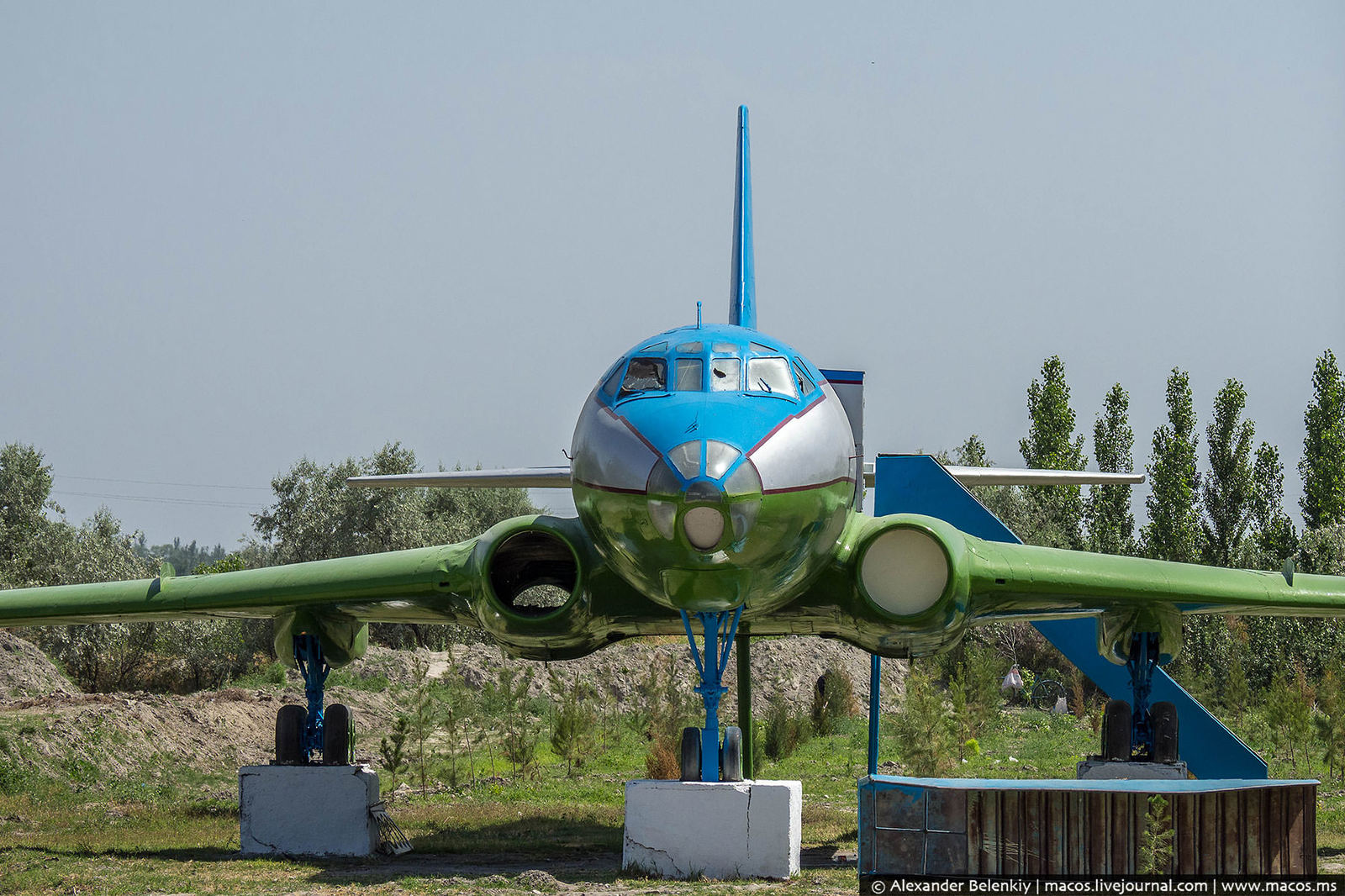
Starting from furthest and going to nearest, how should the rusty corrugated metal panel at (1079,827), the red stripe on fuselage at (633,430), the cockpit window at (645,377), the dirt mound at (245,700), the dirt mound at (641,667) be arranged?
the dirt mound at (641,667) → the dirt mound at (245,700) → the cockpit window at (645,377) → the red stripe on fuselage at (633,430) → the rusty corrugated metal panel at (1079,827)

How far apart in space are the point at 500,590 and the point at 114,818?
604 cm

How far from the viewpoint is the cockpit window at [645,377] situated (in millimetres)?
10648

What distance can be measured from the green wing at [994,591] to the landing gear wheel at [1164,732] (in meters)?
0.62

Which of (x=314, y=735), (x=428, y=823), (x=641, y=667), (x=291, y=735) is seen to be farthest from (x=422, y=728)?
(x=641, y=667)

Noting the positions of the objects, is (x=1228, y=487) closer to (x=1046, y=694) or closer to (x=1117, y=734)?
(x=1046, y=694)

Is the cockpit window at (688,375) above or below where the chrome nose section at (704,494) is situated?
above

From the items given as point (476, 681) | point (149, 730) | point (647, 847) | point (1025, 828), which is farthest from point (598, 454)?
point (476, 681)

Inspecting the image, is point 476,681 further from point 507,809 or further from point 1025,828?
point 1025,828

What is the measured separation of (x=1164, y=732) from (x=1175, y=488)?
1426 inches

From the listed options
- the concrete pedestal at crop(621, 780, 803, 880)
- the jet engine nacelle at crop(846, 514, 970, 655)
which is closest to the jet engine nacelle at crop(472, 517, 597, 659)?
the concrete pedestal at crop(621, 780, 803, 880)

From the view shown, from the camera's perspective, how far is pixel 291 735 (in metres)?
13.3

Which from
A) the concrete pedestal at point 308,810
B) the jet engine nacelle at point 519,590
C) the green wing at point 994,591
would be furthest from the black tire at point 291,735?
the green wing at point 994,591

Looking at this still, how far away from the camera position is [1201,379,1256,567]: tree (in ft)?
157

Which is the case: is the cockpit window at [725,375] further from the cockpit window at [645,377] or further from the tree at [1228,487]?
the tree at [1228,487]
